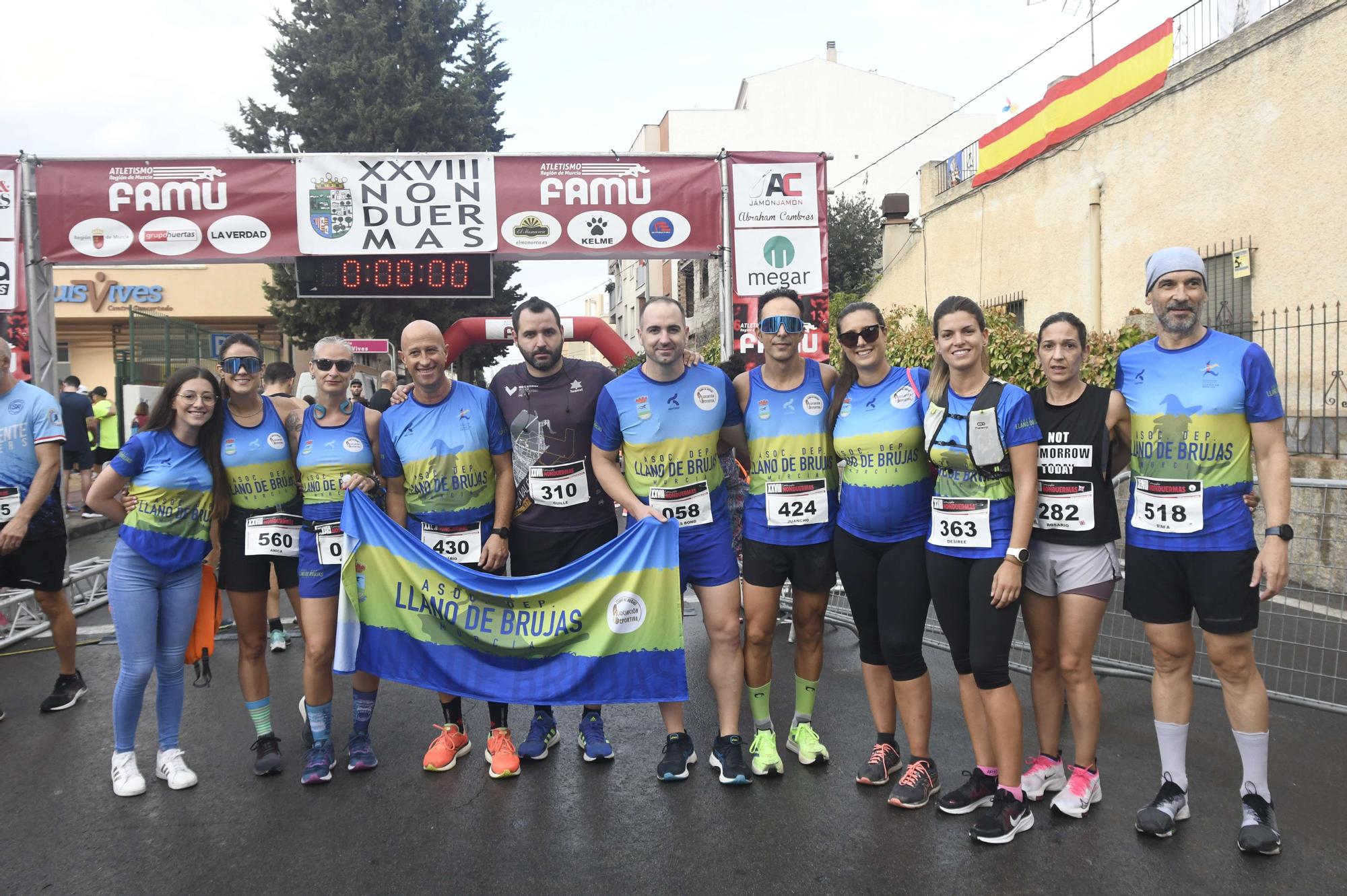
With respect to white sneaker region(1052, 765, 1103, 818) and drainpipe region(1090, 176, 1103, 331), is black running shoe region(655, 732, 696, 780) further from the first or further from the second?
drainpipe region(1090, 176, 1103, 331)

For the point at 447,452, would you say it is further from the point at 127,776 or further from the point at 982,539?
the point at 982,539

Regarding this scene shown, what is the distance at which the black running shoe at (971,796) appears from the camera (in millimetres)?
3730

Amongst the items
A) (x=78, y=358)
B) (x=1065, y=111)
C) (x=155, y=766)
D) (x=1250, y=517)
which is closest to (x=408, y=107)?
(x=78, y=358)

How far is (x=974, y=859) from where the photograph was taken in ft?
11.1

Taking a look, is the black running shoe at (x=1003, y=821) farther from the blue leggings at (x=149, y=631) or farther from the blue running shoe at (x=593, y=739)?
the blue leggings at (x=149, y=631)

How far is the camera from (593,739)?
448 centimetres

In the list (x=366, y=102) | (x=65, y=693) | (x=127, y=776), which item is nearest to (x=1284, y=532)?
(x=127, y=776)

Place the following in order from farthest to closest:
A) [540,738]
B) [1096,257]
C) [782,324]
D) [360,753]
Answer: [1096,257] < [540,738] < [360,753] < [782,324]

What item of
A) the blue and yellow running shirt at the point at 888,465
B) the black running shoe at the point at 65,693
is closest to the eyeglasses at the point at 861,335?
the blue and yellow running shirt at the point at 888,465

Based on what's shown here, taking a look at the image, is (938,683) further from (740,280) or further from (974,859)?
(740,280)

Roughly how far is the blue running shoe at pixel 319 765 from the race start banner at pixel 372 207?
599 centimetres

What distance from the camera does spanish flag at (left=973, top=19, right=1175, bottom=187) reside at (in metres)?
12.8

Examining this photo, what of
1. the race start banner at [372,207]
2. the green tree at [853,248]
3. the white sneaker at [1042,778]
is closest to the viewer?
the white sneaker at [1042,778]

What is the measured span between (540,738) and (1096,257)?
12478mm
